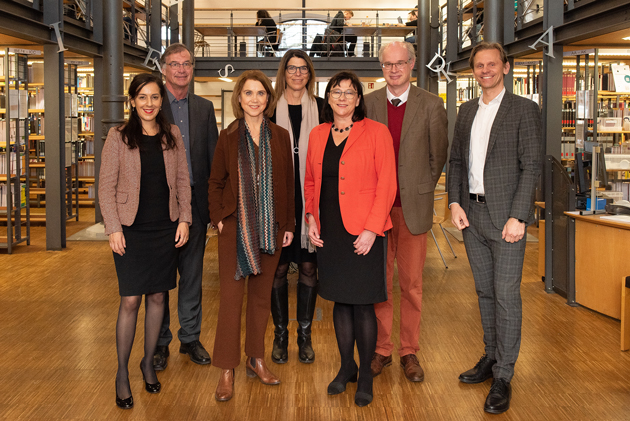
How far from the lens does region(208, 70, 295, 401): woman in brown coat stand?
2.84m

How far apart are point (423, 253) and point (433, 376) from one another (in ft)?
2.24

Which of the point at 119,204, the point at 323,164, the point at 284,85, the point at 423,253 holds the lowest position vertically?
the point at 423,253

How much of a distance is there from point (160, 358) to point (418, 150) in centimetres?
184

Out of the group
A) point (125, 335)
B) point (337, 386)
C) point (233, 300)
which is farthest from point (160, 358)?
point (337, 386)

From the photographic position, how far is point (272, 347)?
369 cm

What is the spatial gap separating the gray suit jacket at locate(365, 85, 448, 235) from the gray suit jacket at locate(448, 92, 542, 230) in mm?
319

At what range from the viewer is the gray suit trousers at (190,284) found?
3346 mm

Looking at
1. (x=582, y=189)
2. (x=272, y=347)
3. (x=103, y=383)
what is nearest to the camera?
(x=103, y=383)

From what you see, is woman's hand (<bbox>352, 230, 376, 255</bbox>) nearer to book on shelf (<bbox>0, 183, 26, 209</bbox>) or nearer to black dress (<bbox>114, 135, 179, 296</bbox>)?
black dress (<bbox>114, 135, 179, 296</bbox>)

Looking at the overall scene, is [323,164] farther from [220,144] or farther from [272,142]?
[220,144]

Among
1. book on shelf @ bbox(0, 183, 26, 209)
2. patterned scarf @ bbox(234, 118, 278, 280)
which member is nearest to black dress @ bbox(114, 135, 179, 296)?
patterned scarf @ bbox(234, 118, 278, 280)

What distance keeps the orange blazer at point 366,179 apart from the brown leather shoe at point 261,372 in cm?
93

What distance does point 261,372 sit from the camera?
3.09 m

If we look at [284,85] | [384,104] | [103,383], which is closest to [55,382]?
[103,383]
